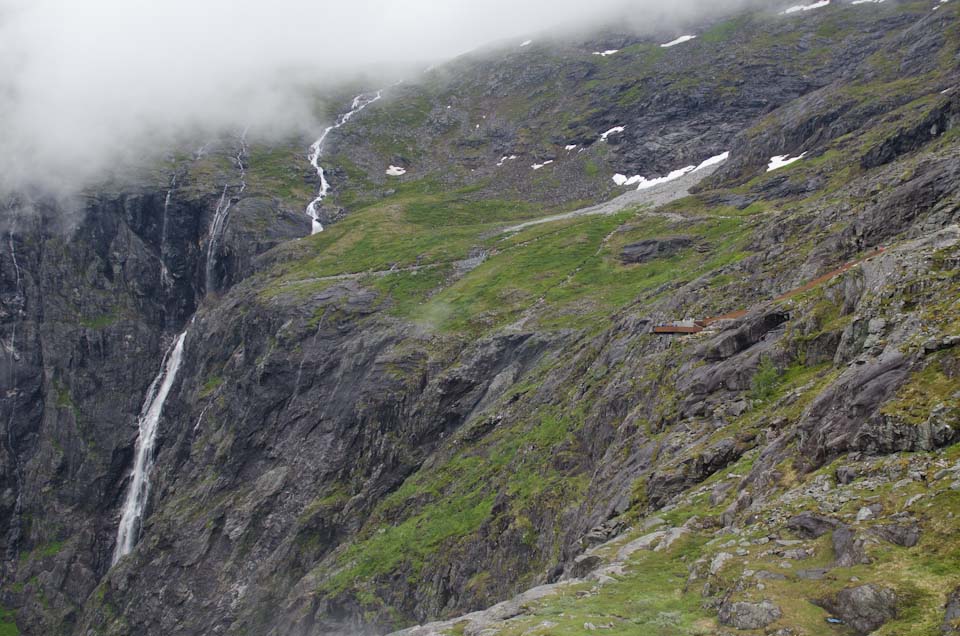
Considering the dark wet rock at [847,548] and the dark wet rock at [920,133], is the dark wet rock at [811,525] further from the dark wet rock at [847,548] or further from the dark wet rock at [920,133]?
the dark wet rock at [920,133]

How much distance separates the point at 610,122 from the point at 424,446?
108782mm

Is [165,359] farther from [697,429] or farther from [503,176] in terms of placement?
[697,429]

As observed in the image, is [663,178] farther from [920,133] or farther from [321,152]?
[321,152]

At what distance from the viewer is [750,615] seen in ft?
43.4

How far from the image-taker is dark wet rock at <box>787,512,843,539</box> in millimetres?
15164

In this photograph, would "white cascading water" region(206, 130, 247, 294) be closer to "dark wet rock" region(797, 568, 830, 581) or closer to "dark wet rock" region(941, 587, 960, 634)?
"dark wet rock" region(797, 568, 830, 581)

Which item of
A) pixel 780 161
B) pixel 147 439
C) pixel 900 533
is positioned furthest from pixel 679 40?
pixel 900 533

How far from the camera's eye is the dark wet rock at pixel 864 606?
11.9m

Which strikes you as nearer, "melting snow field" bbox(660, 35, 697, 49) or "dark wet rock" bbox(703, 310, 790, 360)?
"dark wet rock" bbox(703, 310, 790, 360)

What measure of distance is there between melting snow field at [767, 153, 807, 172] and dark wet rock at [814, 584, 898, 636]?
82.3 m

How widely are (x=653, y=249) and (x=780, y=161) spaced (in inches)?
1104

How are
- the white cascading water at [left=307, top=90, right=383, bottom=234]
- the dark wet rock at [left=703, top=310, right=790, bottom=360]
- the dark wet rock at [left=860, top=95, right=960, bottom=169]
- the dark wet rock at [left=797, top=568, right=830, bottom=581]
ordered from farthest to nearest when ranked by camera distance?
1. the white cascading water at [left=307, top=90, right=383, bottom=234]
2. the dark wet rock at [left=860, top=95, right=960, bottom=169]
3. the dark wet rock at [left=703, top=310, right=790, bottom=360]
4. the dark wet rock at [left=797, top=568, right=830, bottom=581]

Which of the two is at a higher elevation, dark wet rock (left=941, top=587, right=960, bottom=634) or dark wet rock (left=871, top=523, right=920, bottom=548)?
dark wet rock (left=941, top=587, right=960, bottom=634)

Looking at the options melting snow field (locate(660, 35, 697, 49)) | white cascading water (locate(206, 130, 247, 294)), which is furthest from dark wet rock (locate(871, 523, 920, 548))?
melting snow field (locate(660, 35, 697, 49))
